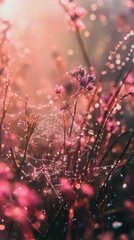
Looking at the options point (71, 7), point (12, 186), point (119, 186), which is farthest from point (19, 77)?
point (12, 186)

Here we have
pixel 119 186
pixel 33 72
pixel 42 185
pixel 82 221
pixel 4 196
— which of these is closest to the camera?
pixel 4 196

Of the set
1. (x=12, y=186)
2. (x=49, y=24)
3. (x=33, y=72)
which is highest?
(x=49, y=24)

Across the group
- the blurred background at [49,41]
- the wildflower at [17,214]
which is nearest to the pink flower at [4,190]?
the wildflower at [17,214]

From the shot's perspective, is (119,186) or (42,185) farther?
(119,186)

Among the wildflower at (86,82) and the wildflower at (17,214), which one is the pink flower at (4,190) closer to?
the wildflower at (17,214)

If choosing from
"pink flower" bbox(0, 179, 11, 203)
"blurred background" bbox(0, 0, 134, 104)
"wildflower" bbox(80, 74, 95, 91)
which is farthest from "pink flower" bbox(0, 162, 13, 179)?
"blurred background" bbox(0, 0, 134, 104)

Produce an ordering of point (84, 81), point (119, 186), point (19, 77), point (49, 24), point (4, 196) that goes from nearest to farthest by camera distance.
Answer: point (84, 81)
point (4, 196)
point (119, 186)
point (19, 77)
point (49, 24)

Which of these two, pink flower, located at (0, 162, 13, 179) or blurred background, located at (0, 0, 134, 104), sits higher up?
blurred background, located at (0, 0, 134, 104)

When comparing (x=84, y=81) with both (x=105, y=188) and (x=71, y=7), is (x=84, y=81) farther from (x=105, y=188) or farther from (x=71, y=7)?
(x=71, y=7)

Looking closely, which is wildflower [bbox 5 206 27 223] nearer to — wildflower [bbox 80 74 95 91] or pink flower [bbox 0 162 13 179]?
pink flower [bbox 0 162 13 179]

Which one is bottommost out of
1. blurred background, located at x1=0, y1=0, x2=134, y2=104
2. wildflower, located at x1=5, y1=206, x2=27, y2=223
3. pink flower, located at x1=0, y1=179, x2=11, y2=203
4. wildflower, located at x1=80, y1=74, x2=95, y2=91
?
wildflower, located at x1=5, y1=206, x2=27, y2=223

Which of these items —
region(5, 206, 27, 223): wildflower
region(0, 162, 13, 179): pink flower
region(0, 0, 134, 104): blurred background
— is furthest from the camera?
region(0, 0, 134, 104): blurred background
